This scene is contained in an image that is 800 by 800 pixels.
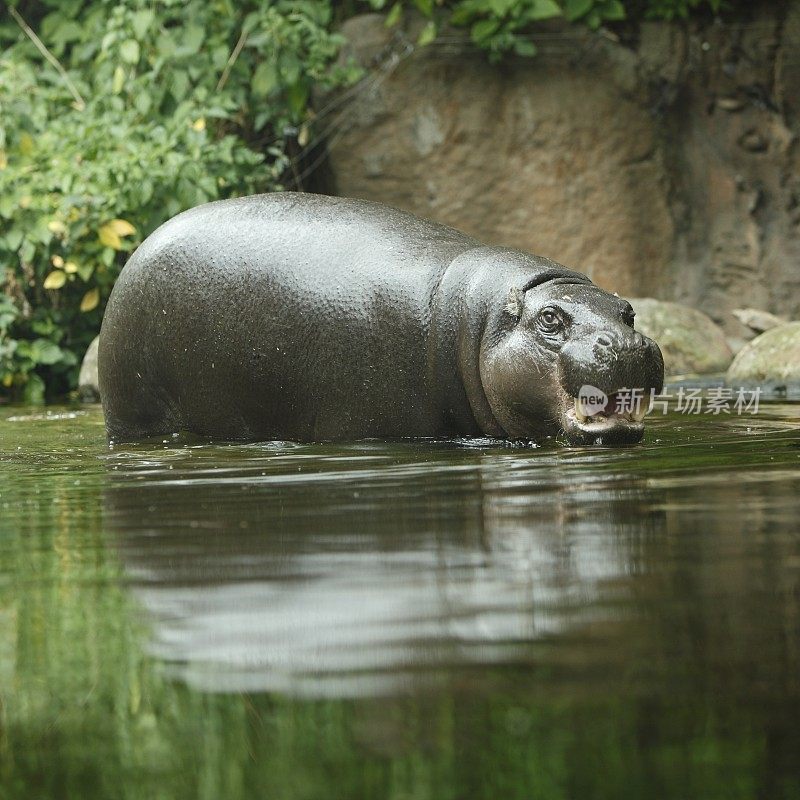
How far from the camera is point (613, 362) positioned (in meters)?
4.32

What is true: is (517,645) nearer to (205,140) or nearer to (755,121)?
(205,140)

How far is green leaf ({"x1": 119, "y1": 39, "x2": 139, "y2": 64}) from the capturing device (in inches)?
376

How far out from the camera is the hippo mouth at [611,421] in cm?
438

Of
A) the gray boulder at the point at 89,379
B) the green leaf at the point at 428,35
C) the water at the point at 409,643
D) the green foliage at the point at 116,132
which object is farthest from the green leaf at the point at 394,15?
the water at the point at 409,643

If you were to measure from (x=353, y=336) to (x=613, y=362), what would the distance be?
1032 millimetres

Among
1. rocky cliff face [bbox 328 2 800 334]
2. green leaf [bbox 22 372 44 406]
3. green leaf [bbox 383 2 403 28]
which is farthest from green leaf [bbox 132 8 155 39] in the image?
green leaf [bbox 22 372 44 406]

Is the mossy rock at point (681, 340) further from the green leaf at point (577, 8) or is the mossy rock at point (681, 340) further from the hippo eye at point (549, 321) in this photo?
the hippo eye at point (549, 321)

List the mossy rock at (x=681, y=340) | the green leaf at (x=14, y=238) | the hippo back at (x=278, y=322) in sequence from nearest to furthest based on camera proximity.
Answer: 1. the hippo back at (x=278, y=322)
2. the mossy rock at (x=681, y=340)
3. the green leaf at (x=14, y=238)

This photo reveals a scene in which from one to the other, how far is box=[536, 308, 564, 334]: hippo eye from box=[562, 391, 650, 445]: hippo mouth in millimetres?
244

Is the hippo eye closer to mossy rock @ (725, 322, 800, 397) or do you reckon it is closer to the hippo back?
the hippo back

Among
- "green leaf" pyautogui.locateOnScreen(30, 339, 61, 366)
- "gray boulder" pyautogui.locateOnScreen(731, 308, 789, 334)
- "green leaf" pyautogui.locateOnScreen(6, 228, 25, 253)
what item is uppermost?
"green leaf" pyautogui.locateOnScreen(6, 228, 25, 253)

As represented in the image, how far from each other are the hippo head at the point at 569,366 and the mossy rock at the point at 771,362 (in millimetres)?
2630

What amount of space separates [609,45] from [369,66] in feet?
5.57

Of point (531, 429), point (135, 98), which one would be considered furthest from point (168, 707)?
point (135, 98)
